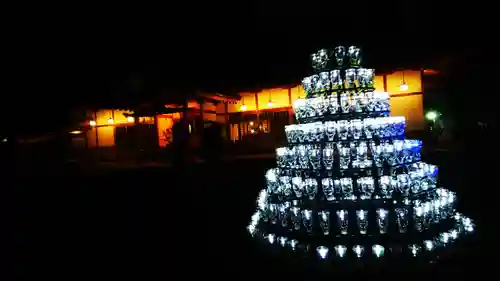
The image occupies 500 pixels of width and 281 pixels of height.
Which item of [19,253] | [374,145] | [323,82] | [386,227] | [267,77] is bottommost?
[19,253]

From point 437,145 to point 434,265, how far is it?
866 centimetres

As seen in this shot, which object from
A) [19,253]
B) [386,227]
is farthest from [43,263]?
[386,227]

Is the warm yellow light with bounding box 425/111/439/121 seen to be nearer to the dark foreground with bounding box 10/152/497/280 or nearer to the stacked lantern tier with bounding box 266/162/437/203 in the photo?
the dark foreground with bounding box 10/152/497/280

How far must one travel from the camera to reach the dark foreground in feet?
12.2

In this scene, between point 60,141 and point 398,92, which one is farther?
point 60,141

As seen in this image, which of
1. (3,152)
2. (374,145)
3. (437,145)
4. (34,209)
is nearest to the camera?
(374,145)

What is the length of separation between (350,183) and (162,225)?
3.10m

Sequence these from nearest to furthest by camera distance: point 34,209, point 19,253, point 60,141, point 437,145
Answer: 1. point 19,253
2. point 34,209
3. point 437,145
4. point 60,141

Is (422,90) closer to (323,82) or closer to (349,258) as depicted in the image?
(323,82)

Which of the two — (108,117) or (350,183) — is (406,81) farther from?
(108,117)

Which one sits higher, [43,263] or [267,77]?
[267,77]

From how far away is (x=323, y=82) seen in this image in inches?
168

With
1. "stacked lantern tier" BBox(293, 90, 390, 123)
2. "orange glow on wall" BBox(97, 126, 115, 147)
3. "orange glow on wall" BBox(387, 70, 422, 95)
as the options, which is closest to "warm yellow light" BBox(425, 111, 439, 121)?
"orange glow on wall" BBox(387, 70, 422, 95)

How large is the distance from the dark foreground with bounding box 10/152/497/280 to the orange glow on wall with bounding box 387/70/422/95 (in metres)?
3.97
